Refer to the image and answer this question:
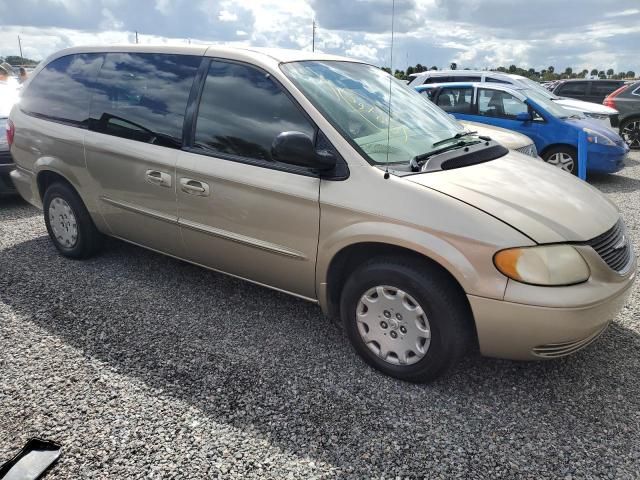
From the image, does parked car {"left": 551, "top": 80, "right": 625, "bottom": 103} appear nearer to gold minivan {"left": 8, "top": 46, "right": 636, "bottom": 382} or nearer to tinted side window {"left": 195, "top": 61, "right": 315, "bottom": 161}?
gold minivan {"left": 8, "top": 46, "right": 636, "bottom": 382}

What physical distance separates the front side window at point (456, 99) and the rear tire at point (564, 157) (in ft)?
4.98

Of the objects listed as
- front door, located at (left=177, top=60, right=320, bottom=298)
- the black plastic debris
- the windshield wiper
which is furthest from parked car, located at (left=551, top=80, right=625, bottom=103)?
the black plastic debris

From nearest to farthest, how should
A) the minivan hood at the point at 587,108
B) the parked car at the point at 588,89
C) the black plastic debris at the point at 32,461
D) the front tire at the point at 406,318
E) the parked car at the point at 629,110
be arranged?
the black plastic debris at the point at 32,461 → the front tire at the point at 406,318 → the minivan hood at the point at 587,108 → the parked car at the point at 629,110 → the parked car at the point at 588,89

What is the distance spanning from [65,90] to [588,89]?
1647 cm

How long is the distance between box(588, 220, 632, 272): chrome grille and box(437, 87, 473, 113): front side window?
6247mm

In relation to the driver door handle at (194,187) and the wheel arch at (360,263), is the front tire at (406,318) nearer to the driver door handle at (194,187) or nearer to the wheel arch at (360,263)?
the wheel arch at (360,263)

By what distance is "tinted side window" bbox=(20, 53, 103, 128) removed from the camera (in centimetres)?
409

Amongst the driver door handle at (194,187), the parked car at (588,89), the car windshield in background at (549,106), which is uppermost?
the parked car at (588,89)

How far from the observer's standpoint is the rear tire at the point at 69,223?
4332 mm

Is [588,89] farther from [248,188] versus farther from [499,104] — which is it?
[248,188]

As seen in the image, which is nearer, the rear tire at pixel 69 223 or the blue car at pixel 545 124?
the rear tire at pixel 69 223

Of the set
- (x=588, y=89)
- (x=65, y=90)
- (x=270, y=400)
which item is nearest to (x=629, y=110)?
(x=588, y=89)

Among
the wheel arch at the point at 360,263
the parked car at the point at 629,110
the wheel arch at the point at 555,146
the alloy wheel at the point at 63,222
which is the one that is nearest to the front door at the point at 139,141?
the alloy wheel at the point at 63,222

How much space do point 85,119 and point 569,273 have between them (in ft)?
11.8
